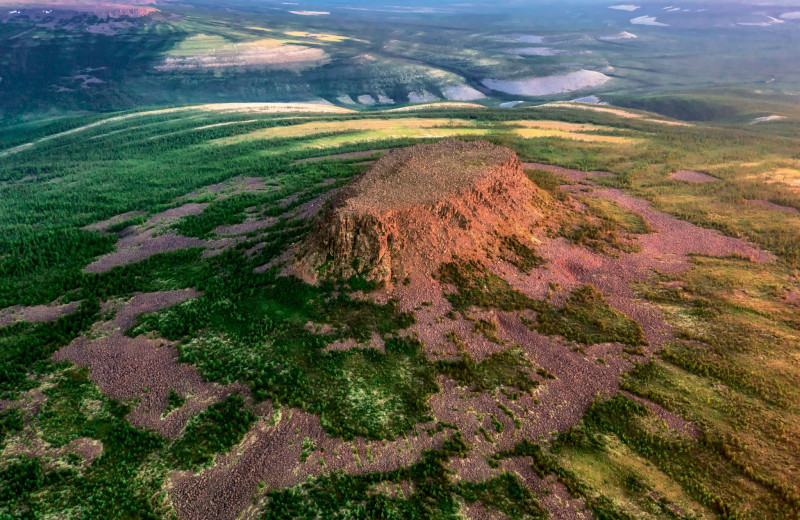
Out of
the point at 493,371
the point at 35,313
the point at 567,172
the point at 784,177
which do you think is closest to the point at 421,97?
the point at 567,172

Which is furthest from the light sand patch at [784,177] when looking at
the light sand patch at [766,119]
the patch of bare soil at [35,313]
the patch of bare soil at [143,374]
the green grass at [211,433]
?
the patch of bare soil at [35,313]

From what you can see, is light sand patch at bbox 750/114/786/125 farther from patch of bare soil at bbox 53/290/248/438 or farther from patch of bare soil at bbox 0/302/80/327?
patch of bare soil at bbox 0/302/80/327

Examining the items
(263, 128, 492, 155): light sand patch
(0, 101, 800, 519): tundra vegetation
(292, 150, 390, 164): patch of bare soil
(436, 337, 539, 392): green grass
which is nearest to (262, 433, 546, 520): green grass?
(0, 101, 800, 519): tundra vegetation

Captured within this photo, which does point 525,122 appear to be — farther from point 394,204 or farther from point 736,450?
point 736,450

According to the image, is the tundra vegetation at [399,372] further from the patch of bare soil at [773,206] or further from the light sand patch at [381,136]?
the light sand patch at [381,136]

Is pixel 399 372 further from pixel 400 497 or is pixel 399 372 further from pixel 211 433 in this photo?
pixel 211 433

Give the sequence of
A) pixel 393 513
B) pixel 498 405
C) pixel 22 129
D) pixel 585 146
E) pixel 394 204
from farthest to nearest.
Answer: pixel 22 129, pixel 585 146, pixel 394 204, pixel 498 405, pixel 393 513

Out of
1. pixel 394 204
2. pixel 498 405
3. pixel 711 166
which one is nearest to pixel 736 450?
pixel 498 405
